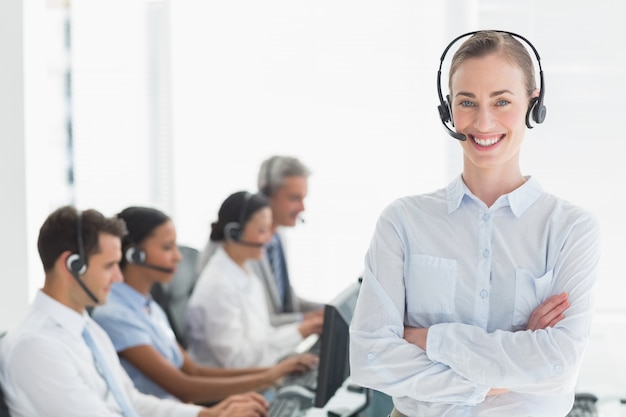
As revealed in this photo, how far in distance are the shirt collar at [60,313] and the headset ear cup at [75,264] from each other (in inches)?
3.8

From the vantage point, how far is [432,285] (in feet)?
4.90

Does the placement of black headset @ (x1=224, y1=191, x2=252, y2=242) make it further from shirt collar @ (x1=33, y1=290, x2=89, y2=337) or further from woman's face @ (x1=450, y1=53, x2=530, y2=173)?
woman's face @ (x1=450, y1=53, x2=530, y2=173)

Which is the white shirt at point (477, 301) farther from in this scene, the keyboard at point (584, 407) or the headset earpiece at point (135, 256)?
the headset earpiece at point (135, 256)

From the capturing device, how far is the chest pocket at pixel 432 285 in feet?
4.87

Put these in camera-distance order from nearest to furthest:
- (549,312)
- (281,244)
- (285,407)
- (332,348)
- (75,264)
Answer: (549,312) → (332,348) → (75,264) → (285,407) → (281,244)

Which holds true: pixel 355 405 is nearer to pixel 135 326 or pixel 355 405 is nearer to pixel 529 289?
pixel 135 326

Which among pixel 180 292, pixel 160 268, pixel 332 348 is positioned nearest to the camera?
pixel 332 348

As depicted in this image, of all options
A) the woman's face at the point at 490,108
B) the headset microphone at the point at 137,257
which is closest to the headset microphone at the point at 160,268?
the headset microphone at the point at 137,257

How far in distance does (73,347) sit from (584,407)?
57.8 inches

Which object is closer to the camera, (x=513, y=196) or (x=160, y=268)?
(x=513, y=196)

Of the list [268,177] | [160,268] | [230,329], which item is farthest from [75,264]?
[268,177]

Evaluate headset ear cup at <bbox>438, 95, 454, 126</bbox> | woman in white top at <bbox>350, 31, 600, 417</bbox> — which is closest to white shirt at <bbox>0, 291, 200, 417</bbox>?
woman in white top at <bbox>350, 31, 600, 417</bbox>

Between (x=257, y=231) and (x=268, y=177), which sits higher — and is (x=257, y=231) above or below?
below

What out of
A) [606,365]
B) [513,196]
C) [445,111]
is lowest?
[606,365]
